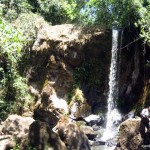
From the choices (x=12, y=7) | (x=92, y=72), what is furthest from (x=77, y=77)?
(x=12, y=7)

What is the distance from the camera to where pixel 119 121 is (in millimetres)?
17203

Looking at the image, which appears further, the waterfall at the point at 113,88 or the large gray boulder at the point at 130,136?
the waterfall at the point at 113,88

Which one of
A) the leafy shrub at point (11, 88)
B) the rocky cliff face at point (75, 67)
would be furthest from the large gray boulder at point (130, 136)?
the leafy shrub at point (11, 88)

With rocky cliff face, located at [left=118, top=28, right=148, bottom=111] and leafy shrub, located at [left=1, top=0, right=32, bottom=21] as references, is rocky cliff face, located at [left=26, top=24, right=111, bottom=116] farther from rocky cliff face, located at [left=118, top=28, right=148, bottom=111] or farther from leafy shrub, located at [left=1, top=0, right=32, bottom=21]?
leafy shrub, located at [left=1, top=0, right=32, bottom=21]

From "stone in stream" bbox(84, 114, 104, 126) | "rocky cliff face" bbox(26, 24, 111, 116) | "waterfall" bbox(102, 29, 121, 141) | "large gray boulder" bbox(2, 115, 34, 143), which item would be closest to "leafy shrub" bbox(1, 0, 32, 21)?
"rocky cliff face" bbox(26, 24, 111, 116)

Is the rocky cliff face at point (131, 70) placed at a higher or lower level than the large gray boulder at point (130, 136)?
higher

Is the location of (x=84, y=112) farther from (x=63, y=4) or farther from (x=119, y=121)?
(x=63, y=4)

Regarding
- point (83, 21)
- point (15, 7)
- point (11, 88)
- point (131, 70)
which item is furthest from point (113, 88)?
point (15, 7)

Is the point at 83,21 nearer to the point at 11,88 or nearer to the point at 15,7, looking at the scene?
the point at 15,7

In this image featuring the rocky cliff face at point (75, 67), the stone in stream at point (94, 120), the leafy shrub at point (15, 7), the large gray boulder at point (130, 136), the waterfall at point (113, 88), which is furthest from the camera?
the leafy shrub at point (15, 7)

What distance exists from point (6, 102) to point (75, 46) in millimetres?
4400

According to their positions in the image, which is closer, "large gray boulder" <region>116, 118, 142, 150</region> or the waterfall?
"large gray boulder" <region>116, 118, 142, 150</region>

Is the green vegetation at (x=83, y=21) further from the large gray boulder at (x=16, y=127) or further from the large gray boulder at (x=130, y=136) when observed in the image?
the large gray boulder at (x=130, y=136)

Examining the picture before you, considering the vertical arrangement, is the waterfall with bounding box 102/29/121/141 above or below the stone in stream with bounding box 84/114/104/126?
above
